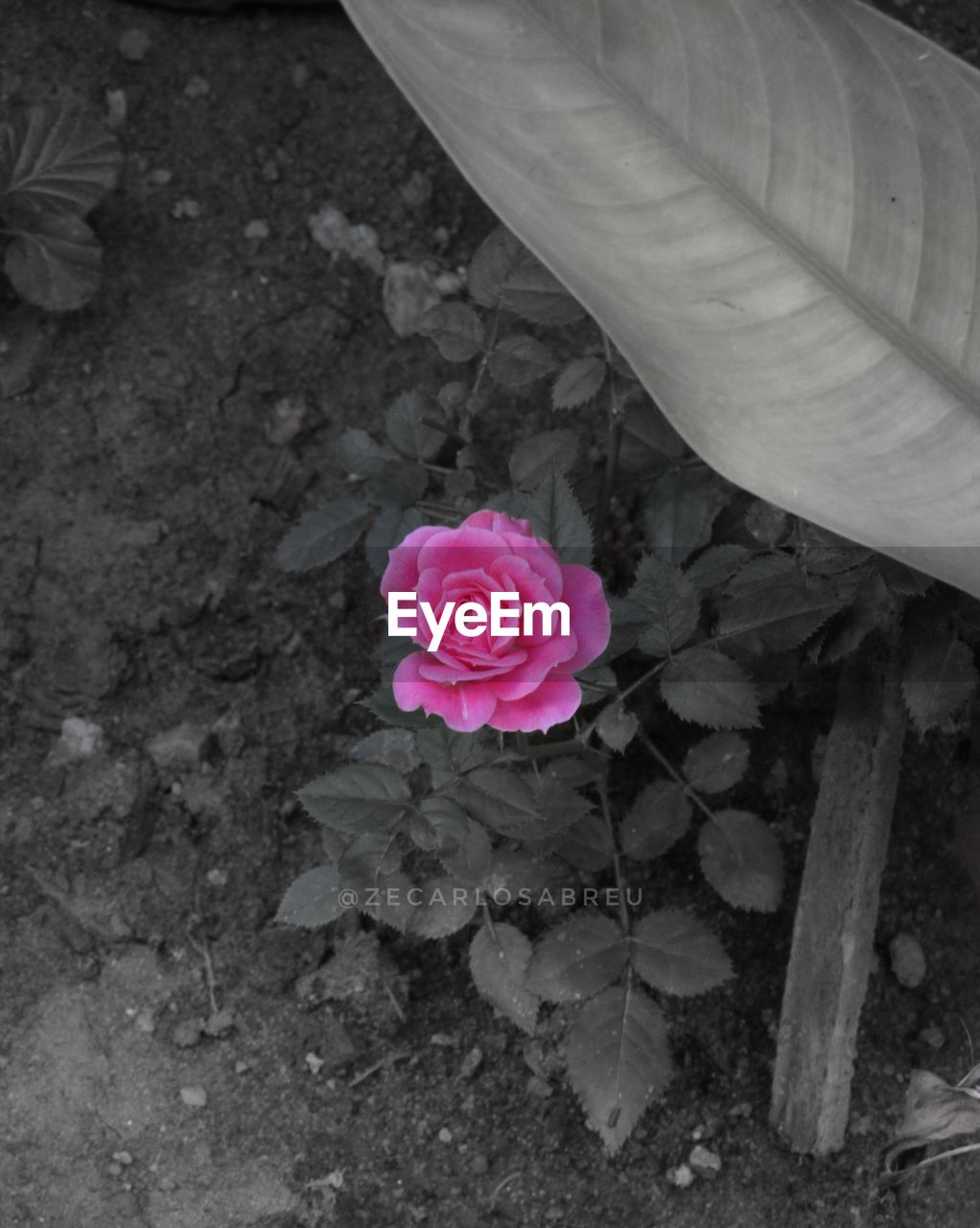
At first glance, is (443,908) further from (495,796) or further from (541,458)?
(541,458)

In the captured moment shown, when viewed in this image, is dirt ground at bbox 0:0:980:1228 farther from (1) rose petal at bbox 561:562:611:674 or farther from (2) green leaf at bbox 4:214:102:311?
(1) rose petal at bbox 561:562:611:674

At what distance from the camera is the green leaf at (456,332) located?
1.25 meters

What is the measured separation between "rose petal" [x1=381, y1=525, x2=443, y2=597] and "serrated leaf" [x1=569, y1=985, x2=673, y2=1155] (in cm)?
40

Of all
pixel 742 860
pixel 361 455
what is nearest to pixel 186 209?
pixel 361 455

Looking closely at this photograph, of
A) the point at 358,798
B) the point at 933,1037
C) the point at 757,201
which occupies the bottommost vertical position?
the point at 933,1037

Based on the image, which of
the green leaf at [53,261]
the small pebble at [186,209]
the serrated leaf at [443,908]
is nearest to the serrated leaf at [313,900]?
the serrated leaf at [443,908]

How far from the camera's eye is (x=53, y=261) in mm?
1415

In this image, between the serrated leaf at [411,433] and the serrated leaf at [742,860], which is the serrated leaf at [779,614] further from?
the serrated leaf at [411,433]

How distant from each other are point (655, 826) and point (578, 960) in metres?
0.13

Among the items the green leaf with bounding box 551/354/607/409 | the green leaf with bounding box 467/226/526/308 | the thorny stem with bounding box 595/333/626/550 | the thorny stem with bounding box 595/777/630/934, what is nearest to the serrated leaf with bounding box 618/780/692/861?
the thorny stem with bounding box 595/777/630/934

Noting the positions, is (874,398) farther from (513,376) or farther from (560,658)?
(513,376)

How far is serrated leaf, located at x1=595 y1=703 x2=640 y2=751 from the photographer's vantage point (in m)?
1.02

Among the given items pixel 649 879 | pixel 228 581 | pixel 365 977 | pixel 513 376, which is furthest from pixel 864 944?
pixel 228 581

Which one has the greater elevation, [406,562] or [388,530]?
[406,562]
